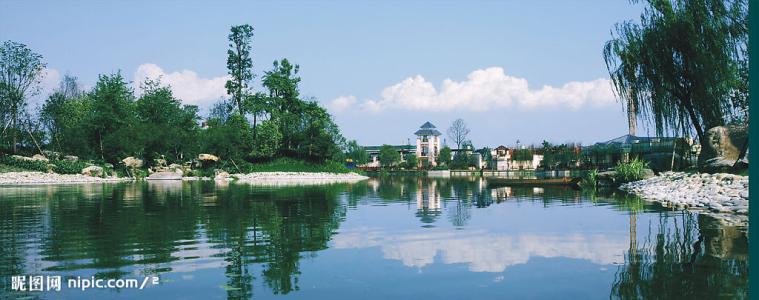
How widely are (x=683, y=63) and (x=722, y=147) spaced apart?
4087mm

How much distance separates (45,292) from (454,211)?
11775 millimetres

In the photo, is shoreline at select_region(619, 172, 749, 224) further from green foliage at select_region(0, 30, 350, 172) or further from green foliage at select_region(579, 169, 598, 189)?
green foliage at select_region(0, 30, 350, 172)

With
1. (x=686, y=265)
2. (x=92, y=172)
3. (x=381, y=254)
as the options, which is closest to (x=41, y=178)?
(x=92, y=172)

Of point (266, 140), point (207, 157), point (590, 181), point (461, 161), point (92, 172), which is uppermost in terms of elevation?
point (266, 140)

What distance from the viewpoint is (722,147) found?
21891 mm

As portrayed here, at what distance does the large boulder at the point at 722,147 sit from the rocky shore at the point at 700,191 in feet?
2.29

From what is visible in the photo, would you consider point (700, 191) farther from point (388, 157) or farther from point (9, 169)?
point (388, 157)

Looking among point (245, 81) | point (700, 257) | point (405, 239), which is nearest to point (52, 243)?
point (405, 239)

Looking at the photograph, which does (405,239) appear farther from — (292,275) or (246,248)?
(292,275)

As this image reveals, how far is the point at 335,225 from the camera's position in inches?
489

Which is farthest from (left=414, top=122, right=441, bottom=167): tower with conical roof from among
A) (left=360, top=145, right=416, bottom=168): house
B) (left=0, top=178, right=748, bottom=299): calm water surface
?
(left=0, top=178, right=748, bottom=299): calm water surface

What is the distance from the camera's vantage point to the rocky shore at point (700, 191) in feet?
48.5

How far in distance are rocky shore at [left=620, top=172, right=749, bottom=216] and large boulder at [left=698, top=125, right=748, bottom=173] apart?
2.29 feet

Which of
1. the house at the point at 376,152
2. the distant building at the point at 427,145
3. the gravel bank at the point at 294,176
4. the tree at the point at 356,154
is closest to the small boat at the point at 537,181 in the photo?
the gravel bank at the point at 294,176
